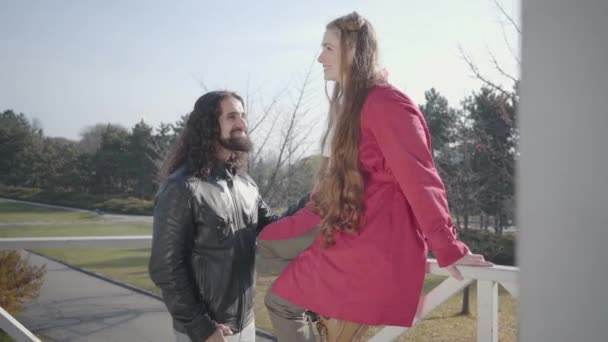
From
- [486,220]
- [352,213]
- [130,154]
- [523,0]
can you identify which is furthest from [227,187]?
[130,154]

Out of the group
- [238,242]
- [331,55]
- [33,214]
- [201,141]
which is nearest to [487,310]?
[238,242]

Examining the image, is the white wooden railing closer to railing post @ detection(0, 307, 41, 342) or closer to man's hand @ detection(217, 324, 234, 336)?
railing post @ detection(0, 307, 41, 342)

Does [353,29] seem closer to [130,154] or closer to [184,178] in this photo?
[184,178]

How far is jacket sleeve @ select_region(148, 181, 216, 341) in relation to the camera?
175cm

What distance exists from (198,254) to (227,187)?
0.95 ft

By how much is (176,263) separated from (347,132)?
74cm

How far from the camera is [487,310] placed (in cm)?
184

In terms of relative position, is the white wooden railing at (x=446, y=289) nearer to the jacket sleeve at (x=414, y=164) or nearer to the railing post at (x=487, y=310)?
the railing post at (x=487, y=310)

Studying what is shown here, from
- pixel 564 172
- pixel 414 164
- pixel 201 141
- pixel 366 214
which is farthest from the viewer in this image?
pixel 201 141

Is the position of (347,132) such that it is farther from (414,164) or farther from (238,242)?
(238,242)

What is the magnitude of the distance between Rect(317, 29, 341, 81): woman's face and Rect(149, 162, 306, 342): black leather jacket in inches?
23.6

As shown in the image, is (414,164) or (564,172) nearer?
(564,172)

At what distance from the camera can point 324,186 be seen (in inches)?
66.9

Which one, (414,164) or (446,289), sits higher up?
(414,164)
